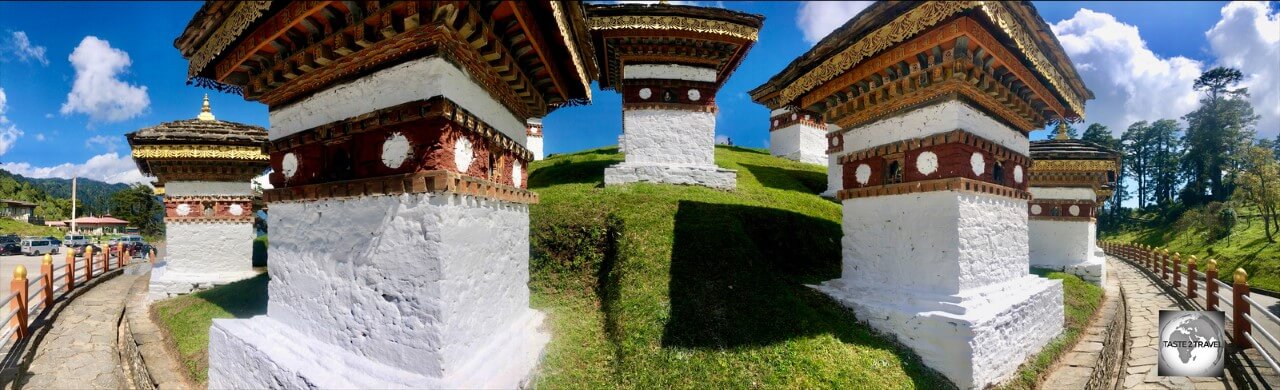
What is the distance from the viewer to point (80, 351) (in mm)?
7109

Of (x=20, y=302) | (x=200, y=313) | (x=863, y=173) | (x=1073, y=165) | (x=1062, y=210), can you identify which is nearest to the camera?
(x=863, y=173)

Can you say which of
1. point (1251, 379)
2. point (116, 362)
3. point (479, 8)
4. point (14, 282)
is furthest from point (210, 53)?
point (1251, 379)

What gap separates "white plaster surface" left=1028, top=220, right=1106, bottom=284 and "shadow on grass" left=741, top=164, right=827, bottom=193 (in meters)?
6.08

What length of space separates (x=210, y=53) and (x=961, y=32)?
733cm

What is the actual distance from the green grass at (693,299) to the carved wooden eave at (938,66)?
2.42 m

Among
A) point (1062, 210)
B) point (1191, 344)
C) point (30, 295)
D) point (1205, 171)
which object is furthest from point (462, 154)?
point (1205, 171)

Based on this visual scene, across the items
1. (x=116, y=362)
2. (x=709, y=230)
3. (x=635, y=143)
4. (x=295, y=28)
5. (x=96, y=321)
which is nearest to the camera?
(x=295, y=28)

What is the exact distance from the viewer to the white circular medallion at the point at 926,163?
5.65 metres

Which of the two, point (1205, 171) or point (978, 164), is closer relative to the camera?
point (978, 164)

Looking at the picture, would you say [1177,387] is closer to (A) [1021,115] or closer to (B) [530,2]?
(A) [1021,115]

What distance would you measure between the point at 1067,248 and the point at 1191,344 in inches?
237

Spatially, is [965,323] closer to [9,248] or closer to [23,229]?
[9,248]

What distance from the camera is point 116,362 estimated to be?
6.77m

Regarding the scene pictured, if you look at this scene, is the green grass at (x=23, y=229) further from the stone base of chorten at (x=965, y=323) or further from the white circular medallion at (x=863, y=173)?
the stone base of chorten at (x=965, y=323)
